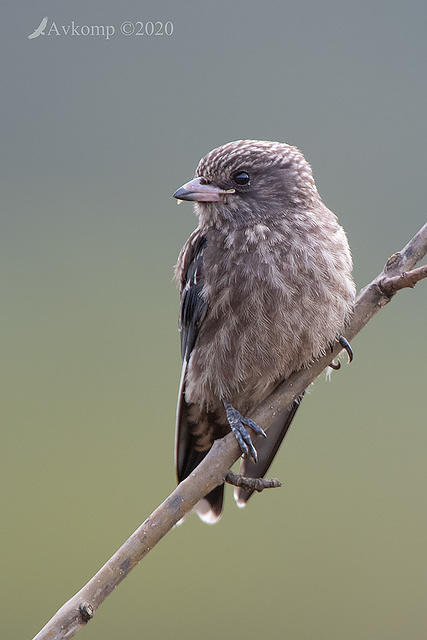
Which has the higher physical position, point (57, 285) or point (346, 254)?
point (346, 254)

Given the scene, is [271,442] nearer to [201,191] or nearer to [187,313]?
[187,313]

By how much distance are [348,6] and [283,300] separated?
6.19 metres

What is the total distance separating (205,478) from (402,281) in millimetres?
949

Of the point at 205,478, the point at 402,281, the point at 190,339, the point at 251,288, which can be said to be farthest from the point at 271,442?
the point at 402,281

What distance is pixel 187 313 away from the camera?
432cm

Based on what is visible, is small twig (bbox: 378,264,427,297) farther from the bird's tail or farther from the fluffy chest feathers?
the bird's tail

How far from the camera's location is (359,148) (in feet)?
28.4

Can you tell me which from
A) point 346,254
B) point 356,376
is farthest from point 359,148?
point 346,254

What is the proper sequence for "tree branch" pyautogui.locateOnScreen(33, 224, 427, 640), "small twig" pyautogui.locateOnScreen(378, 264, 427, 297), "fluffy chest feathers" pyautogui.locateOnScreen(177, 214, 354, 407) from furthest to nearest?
"fluffy chest feathers" pyautogui.locateOnScreen(177, 214, 354, 407)
"small twig" pyautogui.locateOnScreen(378, 264, 427, 297)
"tree branch" pyautogui.locateOnScreen(33, 224, 427, 640)

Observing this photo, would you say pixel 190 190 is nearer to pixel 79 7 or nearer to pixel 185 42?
pixel 79 7

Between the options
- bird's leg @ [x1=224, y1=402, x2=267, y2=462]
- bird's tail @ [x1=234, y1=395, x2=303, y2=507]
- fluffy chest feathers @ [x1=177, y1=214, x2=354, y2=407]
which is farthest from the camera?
bird's tail @ [x1=234, y1=395, x2=303, y2=507]

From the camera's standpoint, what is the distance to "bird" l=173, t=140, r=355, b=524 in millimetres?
3965

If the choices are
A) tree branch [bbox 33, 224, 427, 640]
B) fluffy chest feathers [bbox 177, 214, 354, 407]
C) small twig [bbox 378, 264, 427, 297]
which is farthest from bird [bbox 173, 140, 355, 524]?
small twig [bbox 378, 264, 427, 297]

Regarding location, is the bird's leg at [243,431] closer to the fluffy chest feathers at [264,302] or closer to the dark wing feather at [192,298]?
the fluffy chest feathers at [264,302]
